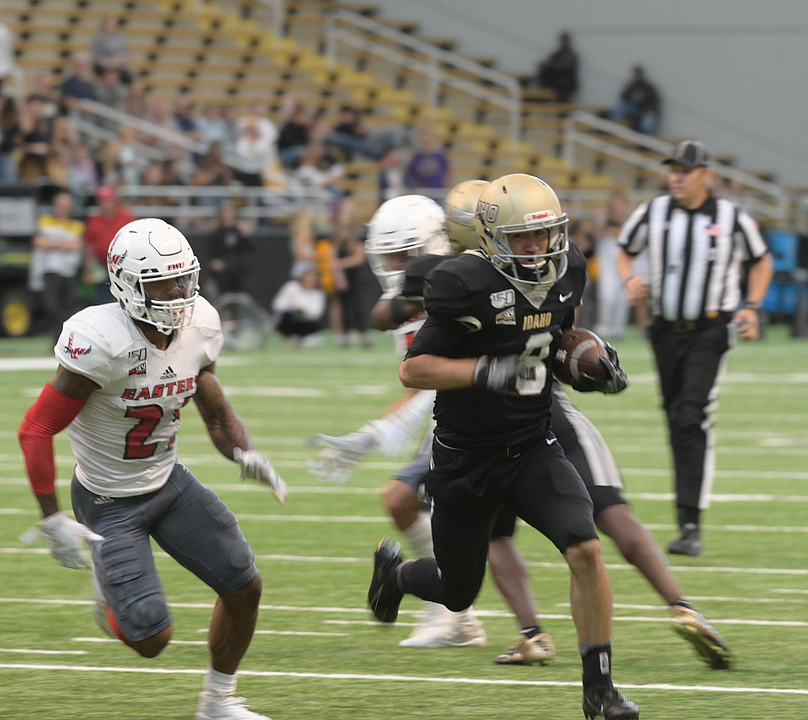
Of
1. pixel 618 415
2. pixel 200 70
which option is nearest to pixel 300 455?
pixel 618 415

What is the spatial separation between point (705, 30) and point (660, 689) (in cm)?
2224

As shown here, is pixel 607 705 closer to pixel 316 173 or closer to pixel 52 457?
pixel 52 457

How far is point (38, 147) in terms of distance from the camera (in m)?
18.3

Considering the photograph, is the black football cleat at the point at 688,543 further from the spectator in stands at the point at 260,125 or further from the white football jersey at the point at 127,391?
the spectator in stands at the point at 260,125

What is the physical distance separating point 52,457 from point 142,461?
31 centimetres

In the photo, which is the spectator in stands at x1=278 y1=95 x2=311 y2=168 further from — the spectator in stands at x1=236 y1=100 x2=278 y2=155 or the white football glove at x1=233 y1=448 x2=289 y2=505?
the white football glove at x1=233 y1=448 x2=289 y2=505

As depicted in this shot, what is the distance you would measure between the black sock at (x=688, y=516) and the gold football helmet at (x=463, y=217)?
216 centimetres

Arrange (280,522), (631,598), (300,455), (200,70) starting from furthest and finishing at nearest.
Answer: (200,70), (300,455), (280,522), (631,598)

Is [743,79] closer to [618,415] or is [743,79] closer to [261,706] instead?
[618,415]

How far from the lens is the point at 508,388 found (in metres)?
4.32

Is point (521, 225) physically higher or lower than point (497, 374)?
higher

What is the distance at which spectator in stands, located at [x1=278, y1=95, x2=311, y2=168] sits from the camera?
70.6ft

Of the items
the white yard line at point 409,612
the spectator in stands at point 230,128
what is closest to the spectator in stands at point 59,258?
the spectator in stands at point 230,128

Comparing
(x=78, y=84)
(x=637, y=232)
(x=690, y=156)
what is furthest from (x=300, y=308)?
(x=690, y=156)
